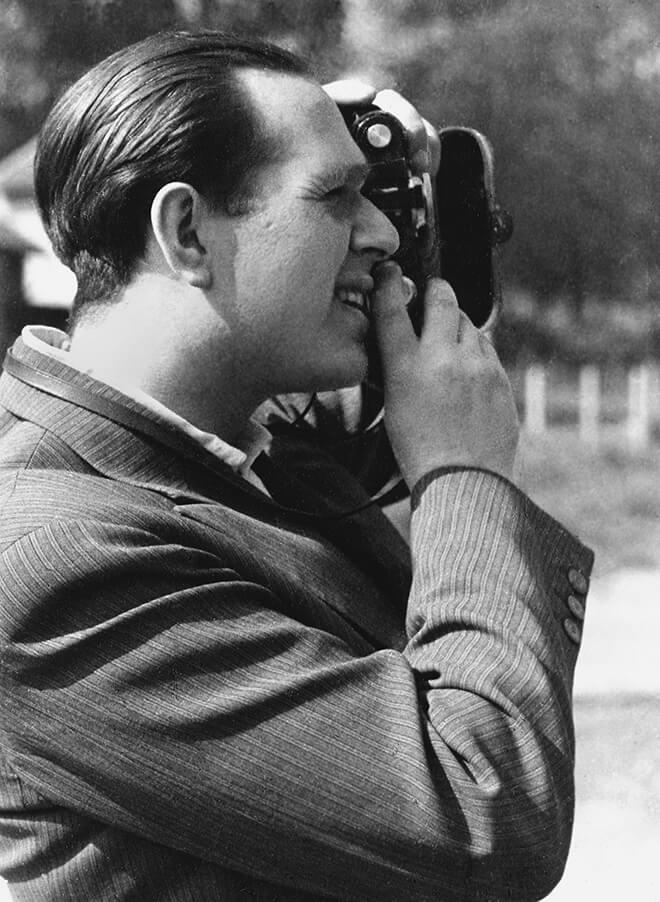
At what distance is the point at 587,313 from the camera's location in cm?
550

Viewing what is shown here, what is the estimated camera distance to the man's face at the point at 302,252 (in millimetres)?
1517

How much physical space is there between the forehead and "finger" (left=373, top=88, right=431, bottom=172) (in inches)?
8.0

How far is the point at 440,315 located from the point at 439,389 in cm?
12

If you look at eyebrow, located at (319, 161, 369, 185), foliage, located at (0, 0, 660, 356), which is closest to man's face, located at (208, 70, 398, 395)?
eyebrow, located at (319, 161, 369, 185)

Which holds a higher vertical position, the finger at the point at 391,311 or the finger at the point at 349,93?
the finger at the point at 349,93

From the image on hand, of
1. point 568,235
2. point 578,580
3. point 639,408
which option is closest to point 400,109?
point 578,580

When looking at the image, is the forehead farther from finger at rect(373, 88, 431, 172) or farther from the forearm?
the forearm

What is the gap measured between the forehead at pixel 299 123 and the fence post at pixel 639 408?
13.5ft

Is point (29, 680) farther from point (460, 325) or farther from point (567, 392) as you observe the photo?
point (567, 392)

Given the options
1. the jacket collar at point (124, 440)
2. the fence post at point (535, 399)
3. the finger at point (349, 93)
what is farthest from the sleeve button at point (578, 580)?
the fence post at point (535, 399)

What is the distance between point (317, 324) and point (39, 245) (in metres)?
2.74

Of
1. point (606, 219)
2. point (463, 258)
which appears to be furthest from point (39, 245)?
point (463, 258)

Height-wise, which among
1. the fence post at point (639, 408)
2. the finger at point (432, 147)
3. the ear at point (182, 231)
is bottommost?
the fence post at point (639, 408)

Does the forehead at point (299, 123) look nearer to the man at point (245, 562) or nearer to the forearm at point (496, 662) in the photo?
the man at point (245, 562)
